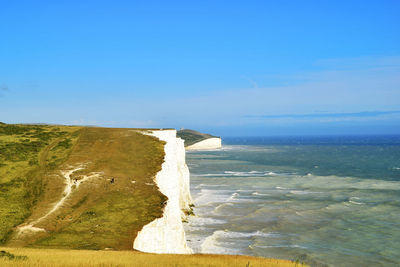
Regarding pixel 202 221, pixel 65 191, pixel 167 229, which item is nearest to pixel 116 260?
pixel 167 229

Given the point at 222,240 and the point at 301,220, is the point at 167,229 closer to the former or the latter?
the point at 222,240

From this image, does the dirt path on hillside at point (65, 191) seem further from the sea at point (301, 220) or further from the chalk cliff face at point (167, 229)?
the sea at point (301, 220)

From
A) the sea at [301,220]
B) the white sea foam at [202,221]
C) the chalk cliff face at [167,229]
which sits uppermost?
the chalk cliff face at [167,229]

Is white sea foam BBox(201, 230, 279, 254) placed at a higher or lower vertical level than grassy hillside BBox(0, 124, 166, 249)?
lower

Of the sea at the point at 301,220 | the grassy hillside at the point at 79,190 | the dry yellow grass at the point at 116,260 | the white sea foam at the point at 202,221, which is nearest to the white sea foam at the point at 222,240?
the sea at the point at 301,220

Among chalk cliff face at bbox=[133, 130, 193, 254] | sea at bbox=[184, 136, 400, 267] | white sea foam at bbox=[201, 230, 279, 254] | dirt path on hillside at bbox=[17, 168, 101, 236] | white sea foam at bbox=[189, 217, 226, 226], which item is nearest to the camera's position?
chalk cliff face at bbox=[133, 130, 193, 254]

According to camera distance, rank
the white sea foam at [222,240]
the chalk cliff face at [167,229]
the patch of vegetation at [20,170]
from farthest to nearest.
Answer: the white sea foam at [222,240] → the patch of vegetation at [20,170] → the chalk cliff face at [167,229]

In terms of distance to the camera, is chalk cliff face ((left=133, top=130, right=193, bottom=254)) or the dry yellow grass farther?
chalk cliff face ((left=133, top=130, right=193, bottom=254))

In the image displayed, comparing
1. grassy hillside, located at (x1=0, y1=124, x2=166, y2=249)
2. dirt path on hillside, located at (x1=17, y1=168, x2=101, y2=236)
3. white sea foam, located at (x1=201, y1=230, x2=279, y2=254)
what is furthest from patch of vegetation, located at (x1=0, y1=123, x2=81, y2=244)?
white sea foam, located at (x1=201, y1=230, x2=279, y2=254)

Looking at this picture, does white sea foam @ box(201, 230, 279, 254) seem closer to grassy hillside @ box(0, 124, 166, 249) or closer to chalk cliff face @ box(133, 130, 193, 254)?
chalk cliff face @ box(133, 130, 193, 254)
